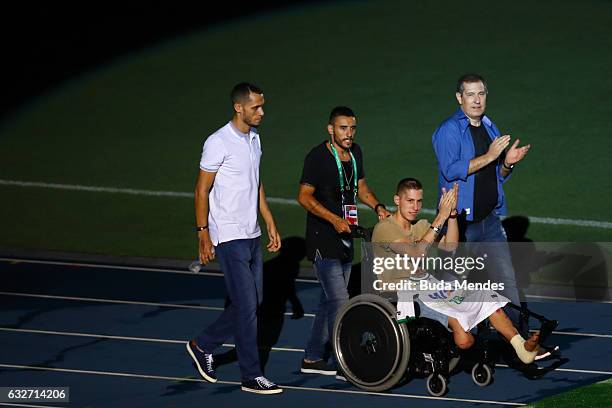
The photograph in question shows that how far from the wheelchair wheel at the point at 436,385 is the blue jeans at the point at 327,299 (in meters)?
0.92

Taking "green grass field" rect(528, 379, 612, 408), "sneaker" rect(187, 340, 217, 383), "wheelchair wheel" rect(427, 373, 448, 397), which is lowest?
"green grass field" rect(528, 379, 612, 408)

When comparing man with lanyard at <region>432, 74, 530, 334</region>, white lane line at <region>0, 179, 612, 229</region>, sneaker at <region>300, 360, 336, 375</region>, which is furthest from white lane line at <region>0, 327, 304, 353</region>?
white lane line at <region>0, 179, 612, 229</region>

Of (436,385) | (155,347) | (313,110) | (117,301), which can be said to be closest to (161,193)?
(313,110)

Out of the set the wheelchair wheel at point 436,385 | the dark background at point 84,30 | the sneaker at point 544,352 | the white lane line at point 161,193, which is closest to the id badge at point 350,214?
the wheelchair wheel at point 436,385

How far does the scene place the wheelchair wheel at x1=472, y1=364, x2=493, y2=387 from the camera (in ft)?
34.7

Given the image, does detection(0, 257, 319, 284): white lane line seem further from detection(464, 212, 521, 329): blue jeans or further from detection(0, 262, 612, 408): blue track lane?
detection(464, 212, 521, 329): blue jeans

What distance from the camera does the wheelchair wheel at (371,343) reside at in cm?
1020

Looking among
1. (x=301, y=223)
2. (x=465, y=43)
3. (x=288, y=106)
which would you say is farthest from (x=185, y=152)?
(x=465, y=43)

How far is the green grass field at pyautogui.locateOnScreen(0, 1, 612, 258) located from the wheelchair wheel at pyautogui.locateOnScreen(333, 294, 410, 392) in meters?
5.59

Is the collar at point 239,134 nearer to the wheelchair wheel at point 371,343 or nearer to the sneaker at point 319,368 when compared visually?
the wheelchair wheel at point 371,343

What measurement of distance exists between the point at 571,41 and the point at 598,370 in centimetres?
1393

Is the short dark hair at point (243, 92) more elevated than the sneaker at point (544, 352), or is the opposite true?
the short dark hair at point (243, 92)

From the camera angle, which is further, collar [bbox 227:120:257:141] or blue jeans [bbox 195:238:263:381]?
collar [bbox 227:120:257:141]

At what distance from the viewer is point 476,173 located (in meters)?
11.2
